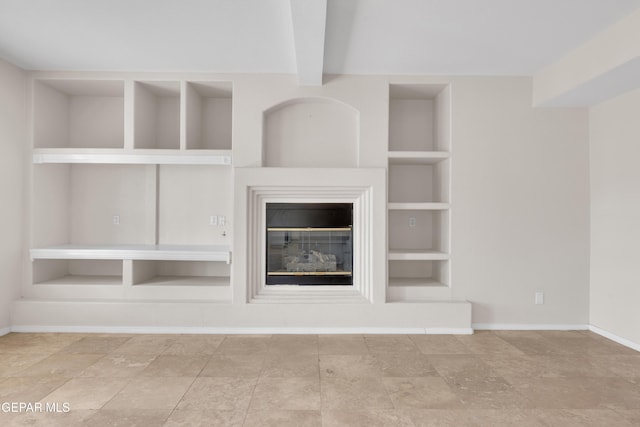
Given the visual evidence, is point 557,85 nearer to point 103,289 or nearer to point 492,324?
point 492,324

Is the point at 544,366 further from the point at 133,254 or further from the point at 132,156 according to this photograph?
the point at 132,156

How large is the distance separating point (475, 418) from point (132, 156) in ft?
12.9

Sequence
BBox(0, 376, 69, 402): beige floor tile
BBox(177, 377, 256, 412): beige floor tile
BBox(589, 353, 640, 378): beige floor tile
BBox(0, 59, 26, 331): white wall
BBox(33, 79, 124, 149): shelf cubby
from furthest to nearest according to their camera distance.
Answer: BBox(33, 79, 124, 149): shelf cubby < BBox(0, 59, 26, 331): white wall < BBox(589, 353, 640, 378): beige floor tile < BBox(0, 376, 69, 402): beige floor tile < BBox(177, 377, 256, 412): beige floor tile

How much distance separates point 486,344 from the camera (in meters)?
3.66

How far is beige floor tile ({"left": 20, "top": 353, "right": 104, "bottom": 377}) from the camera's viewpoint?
9.68 ft

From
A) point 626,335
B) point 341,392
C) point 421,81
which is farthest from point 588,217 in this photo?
point 341,392

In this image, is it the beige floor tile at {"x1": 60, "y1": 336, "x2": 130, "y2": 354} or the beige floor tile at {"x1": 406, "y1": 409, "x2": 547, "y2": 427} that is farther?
the beige floor tile at {"x1": 60, "y1": 336, "x2": 130, "y2": 354}

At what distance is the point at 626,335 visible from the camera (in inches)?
144

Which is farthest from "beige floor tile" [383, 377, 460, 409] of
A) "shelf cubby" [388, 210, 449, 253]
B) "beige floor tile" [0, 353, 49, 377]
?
"beige floor tile" [0, 353, 49, 377]

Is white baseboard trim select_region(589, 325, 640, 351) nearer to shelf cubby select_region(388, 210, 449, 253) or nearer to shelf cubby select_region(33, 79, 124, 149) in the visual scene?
shelf cubby select_region(388, 210, 449, 253)

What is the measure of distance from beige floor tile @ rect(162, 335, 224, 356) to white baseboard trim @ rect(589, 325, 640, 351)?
395 cm

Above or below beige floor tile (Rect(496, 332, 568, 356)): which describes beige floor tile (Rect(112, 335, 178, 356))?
above

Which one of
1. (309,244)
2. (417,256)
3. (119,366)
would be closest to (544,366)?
(417,256)

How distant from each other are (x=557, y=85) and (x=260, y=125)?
3036 mm
